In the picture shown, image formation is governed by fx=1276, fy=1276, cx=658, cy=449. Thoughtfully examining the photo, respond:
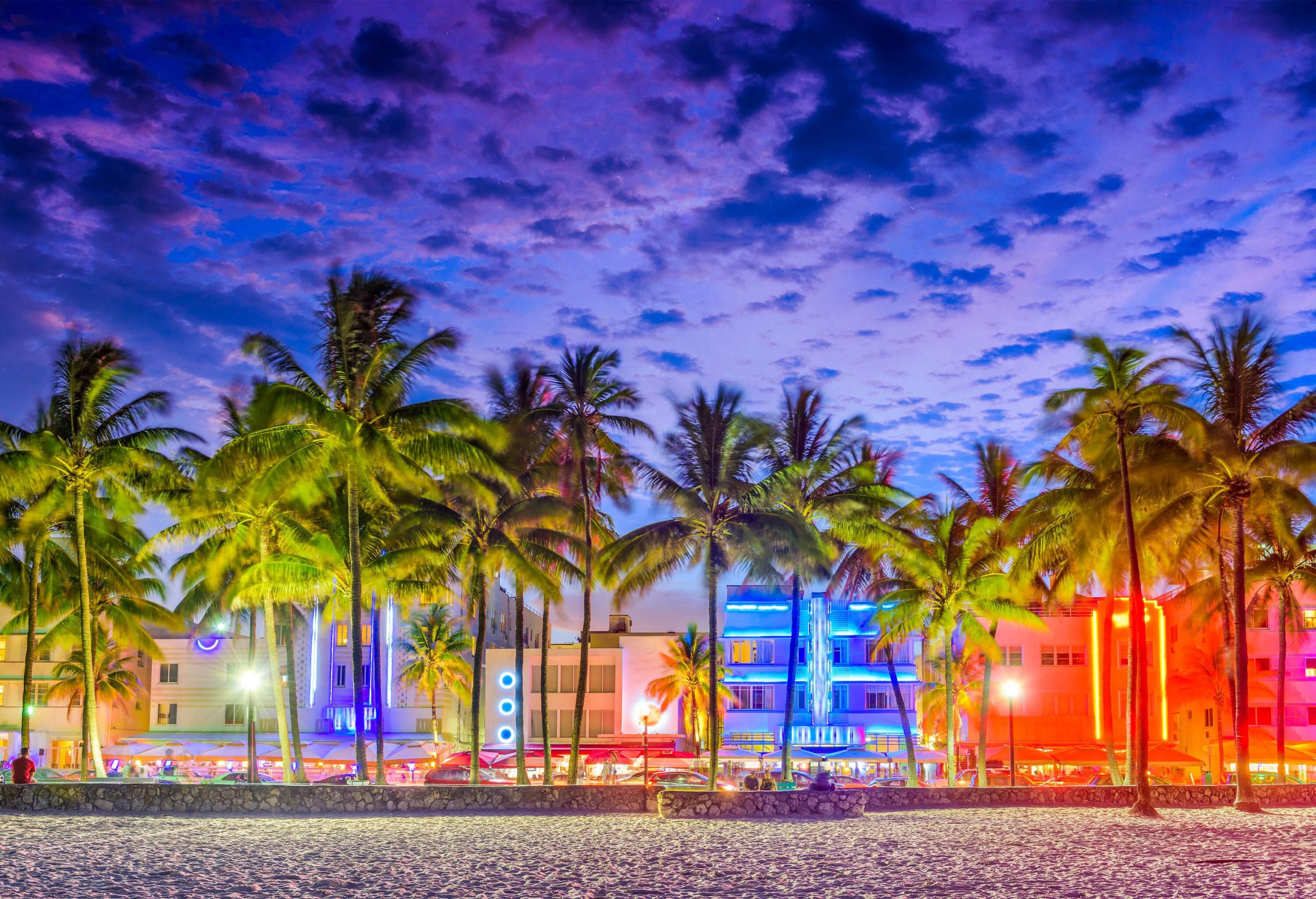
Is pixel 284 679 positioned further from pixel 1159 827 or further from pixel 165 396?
pixel 1159 827

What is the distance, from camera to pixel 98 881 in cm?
1920

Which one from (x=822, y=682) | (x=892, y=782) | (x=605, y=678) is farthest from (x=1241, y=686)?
(x=605, y=678)

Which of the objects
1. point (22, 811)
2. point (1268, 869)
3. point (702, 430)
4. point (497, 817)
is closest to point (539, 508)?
point (702, 430)

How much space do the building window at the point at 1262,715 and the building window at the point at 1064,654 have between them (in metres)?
7.73

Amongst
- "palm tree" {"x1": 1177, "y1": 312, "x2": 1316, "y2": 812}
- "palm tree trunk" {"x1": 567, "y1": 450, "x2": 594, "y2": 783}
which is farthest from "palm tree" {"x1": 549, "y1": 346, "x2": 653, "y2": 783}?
"palm tree" {"x1": 1177, "y1": 312, "x2": 1316, "y2": 812}

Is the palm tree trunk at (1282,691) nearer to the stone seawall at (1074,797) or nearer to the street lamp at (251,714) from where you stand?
the stone seawall at (1074,797)

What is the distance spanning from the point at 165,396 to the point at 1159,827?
95.5 feet

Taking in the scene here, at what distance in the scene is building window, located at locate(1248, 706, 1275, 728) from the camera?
58969 mm

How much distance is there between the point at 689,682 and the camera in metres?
63.7

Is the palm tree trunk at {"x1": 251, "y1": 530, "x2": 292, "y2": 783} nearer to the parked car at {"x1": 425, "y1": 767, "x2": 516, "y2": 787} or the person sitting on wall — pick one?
the parked car at {"x1": 425, "y1": 767, "x2": 516, "y2": 787}

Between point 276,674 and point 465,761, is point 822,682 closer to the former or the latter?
point 465,761

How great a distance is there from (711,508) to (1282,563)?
19530mm

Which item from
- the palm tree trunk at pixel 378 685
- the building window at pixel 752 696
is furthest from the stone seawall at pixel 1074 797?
the building window at pixel 752 696

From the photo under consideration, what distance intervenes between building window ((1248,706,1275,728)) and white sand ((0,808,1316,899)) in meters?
31.1
